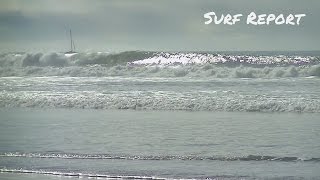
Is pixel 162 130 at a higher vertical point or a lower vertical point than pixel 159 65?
lower

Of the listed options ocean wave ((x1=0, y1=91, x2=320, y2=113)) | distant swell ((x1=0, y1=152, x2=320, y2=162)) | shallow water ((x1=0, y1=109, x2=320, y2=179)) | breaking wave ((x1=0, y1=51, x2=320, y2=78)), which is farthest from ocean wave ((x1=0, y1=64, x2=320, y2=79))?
distant swell ((x1=0, y1=152, x2=320, y2=162))

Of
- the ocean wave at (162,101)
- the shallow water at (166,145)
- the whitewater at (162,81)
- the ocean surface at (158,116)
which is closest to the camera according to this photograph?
the shallow water at (166,145)

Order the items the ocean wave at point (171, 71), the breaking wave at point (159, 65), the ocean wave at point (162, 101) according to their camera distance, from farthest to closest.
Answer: the breaking wave at point (159, 65) < the ocean wave at point (171, 71) < the ocean wave at point (162, 101)

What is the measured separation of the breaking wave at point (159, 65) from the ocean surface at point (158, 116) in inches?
1.1

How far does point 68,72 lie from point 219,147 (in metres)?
7.81

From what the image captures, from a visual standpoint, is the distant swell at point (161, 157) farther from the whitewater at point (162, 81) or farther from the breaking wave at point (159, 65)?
the breaking wave at point (159, 65)

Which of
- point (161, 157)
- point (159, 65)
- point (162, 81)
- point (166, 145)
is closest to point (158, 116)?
point (166, 145)

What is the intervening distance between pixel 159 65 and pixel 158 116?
16.7 feet

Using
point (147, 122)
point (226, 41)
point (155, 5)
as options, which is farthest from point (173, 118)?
point (155, 5)

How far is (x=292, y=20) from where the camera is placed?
6258 mm

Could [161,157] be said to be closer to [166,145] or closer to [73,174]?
[166,145]

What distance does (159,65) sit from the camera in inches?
476

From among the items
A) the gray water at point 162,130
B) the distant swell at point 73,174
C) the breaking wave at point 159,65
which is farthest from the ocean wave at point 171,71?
the distant swell at point 73,174

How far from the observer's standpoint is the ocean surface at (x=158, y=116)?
4.25 metres
